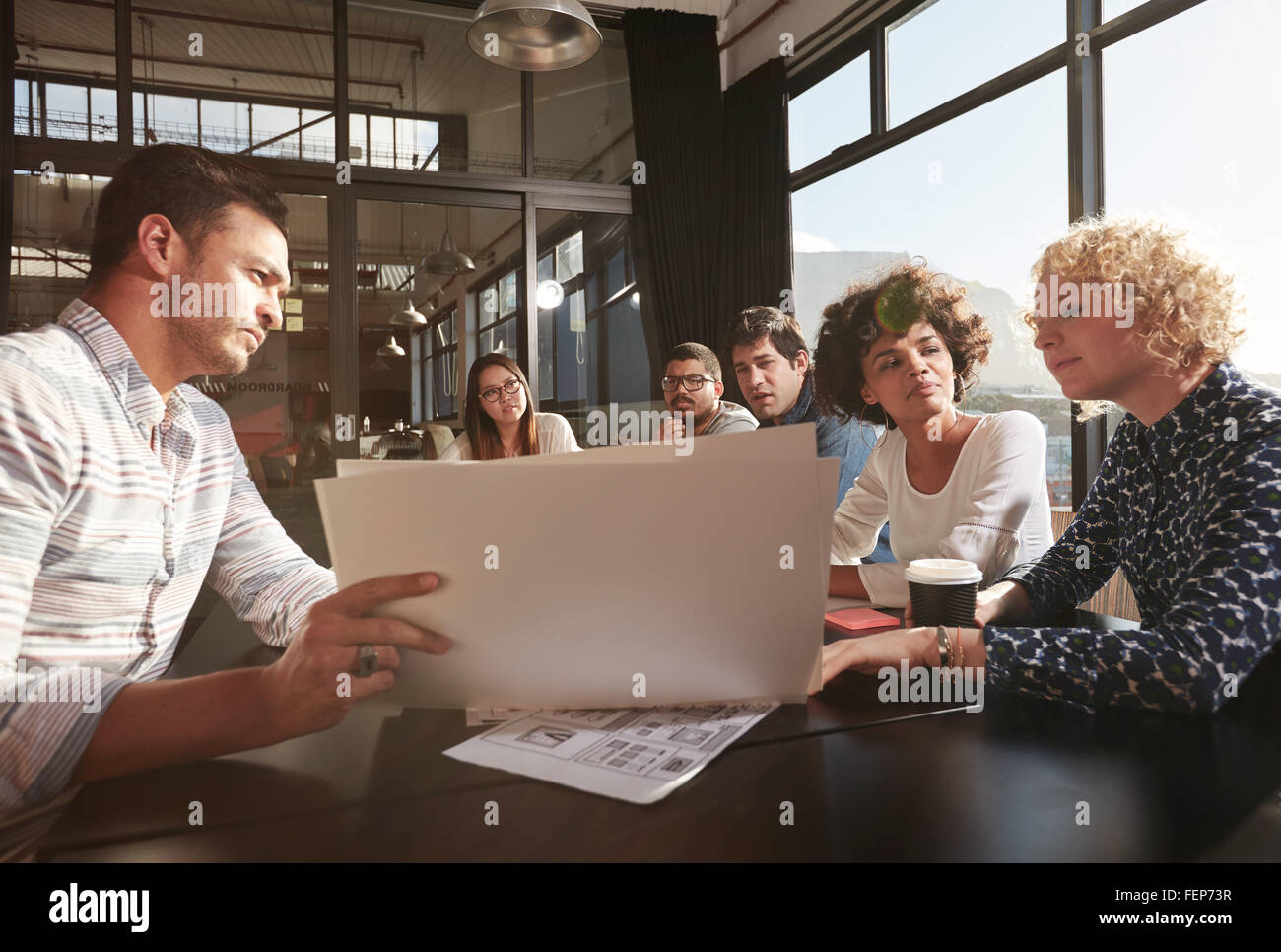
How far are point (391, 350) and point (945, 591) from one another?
3.81 meters

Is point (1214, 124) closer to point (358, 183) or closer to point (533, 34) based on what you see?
point (533, 34)

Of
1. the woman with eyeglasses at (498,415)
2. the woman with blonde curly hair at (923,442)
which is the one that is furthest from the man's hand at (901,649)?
the woman with eyeglasses at (498,415)

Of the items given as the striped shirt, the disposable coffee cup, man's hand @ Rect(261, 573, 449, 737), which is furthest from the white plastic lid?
the striped shirt

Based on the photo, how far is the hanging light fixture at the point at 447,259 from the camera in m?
4.39

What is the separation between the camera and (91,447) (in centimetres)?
92

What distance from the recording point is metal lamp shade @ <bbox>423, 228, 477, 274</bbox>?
4.39m

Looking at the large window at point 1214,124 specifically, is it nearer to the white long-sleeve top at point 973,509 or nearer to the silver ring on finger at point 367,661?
the white long-sleeve top at point 973,509

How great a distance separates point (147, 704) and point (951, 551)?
1464 mm

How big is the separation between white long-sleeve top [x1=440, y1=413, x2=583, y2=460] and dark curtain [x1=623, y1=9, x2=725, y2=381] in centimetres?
96

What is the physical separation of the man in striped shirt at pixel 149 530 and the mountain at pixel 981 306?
1.48 meters

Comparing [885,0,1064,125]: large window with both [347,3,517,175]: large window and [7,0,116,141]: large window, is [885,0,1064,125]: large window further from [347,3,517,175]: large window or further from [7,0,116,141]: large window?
[7,0,116,141]: large window

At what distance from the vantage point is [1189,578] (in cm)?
98
